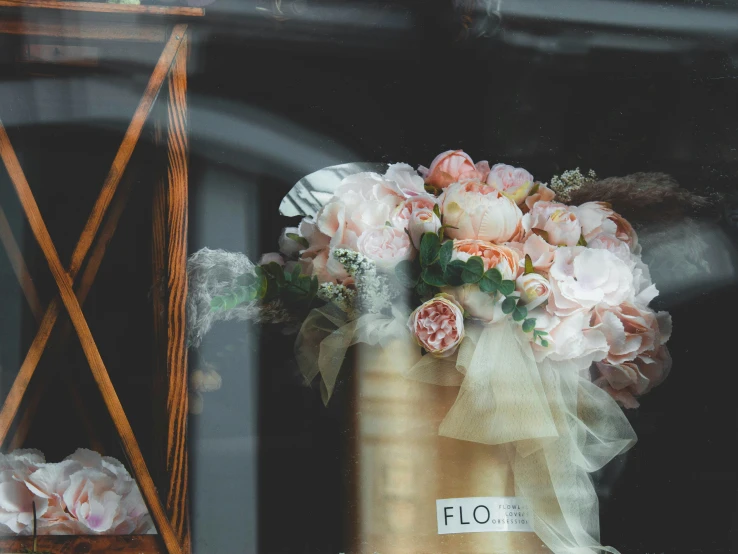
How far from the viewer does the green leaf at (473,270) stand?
2.69 feet

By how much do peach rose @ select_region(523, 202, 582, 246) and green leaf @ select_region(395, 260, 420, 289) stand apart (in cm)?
16

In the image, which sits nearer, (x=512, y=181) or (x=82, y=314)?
(x=82, y=314)

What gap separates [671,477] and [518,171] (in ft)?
1.54

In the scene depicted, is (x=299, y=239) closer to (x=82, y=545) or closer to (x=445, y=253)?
(x=445, y=253)

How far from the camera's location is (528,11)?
38.4 inches

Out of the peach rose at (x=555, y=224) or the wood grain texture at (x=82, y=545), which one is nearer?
the wood grain texture at (x=82, y=545)

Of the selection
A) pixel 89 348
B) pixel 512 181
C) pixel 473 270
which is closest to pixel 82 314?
Answer: pixel 89 348

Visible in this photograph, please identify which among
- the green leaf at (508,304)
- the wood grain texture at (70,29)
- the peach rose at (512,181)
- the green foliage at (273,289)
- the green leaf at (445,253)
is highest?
the wood grain texture at (70,29)

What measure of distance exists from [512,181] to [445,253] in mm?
191

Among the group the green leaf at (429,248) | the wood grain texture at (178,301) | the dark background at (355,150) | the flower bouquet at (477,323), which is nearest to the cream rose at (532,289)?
the flower bouquet at (477,323)

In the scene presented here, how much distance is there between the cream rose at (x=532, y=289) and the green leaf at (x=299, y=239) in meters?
0.27

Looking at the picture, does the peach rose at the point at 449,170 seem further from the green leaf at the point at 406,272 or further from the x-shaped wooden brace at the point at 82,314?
the x-shaped wooden brace at the point at 82,314

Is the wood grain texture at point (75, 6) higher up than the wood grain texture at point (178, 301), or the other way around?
the wood grain texture at point (75, 6)

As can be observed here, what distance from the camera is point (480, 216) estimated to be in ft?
2.80
